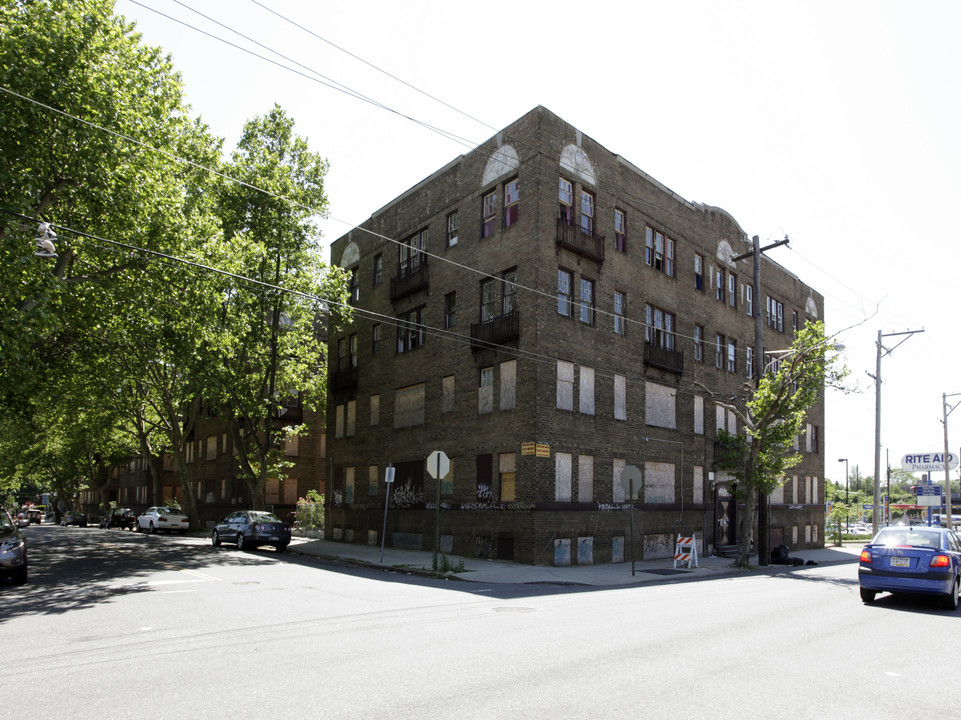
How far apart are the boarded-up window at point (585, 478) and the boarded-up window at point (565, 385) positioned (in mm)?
1836

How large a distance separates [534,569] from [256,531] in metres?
11.2

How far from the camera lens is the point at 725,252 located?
3303cm

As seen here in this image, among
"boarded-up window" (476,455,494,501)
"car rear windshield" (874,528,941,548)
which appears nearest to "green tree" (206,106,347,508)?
"boarded-up window" (476,455,494,501)

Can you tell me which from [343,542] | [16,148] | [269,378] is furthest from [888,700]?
[269,378]

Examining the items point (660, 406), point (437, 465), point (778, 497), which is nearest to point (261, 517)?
point (437, 465)

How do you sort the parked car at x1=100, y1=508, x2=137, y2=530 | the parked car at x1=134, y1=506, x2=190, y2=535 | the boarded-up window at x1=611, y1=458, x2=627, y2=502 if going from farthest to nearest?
1. the parked car at x1=100, y1=508, x2=137, y2=530
2. the parked car at x1=134, y1=506, x2=190, y2=535
3. the boarded-up window at x1=611, y1=458, x2=627, y2=502

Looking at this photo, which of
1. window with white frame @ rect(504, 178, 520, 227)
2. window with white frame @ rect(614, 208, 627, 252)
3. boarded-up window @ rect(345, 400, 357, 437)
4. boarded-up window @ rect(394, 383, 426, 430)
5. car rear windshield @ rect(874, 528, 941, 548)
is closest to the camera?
car rear windshield @ rect(874, 528, 941, 548)

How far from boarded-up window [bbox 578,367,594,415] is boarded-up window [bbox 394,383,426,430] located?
6.66m

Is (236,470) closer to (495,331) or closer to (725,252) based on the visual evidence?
(495,331)

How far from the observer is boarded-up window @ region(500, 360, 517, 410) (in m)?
23.1

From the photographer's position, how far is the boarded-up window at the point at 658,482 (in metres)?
26.4

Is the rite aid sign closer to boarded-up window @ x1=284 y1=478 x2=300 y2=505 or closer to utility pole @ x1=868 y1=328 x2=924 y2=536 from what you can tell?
utility pole @ x1=868 y1=328 x2=924 y2=536

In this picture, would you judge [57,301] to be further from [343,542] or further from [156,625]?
[343,542]

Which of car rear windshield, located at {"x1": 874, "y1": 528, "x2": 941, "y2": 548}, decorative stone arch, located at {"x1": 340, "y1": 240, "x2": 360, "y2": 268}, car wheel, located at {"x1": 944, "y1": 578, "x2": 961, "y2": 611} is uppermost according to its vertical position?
decorative stone arch, located at {"x1": 340, "y1": 240, "x2": 360, "y2": 268}
